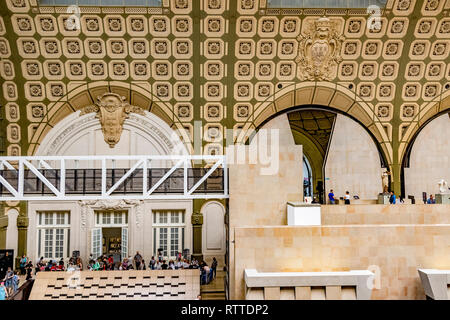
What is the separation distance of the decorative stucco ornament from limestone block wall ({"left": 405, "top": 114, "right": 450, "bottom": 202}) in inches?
215

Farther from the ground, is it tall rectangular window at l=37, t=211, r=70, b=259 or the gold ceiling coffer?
the gold ceiling coffer

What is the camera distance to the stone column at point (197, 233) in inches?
715

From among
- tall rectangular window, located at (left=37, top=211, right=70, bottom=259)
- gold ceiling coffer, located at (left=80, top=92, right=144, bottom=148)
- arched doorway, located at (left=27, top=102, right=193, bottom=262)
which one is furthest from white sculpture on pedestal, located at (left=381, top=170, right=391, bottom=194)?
tall rectangular window, located at (left=37, top=211, right=70, bottom=259)

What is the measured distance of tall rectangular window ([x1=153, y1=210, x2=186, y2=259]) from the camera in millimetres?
18406

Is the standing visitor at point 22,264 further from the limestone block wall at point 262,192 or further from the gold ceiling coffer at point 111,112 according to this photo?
the limestone block wall at point 262,192

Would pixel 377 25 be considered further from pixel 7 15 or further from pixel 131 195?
pixel 7 15

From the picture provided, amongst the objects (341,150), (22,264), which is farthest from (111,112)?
(341,150)

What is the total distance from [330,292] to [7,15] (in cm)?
1517

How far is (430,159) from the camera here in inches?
734

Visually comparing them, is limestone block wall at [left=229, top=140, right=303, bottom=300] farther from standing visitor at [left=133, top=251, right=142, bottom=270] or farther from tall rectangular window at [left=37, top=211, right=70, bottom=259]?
tall rectangular window at [left=37, top=211, right=70, bottom=259]

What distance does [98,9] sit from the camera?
15648 millimetres

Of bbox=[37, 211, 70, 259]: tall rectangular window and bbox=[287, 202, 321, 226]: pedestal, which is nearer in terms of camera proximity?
bbox=[287, 202, 321, 226]: pedestal

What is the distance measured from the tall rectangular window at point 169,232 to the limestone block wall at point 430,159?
10499 mm
